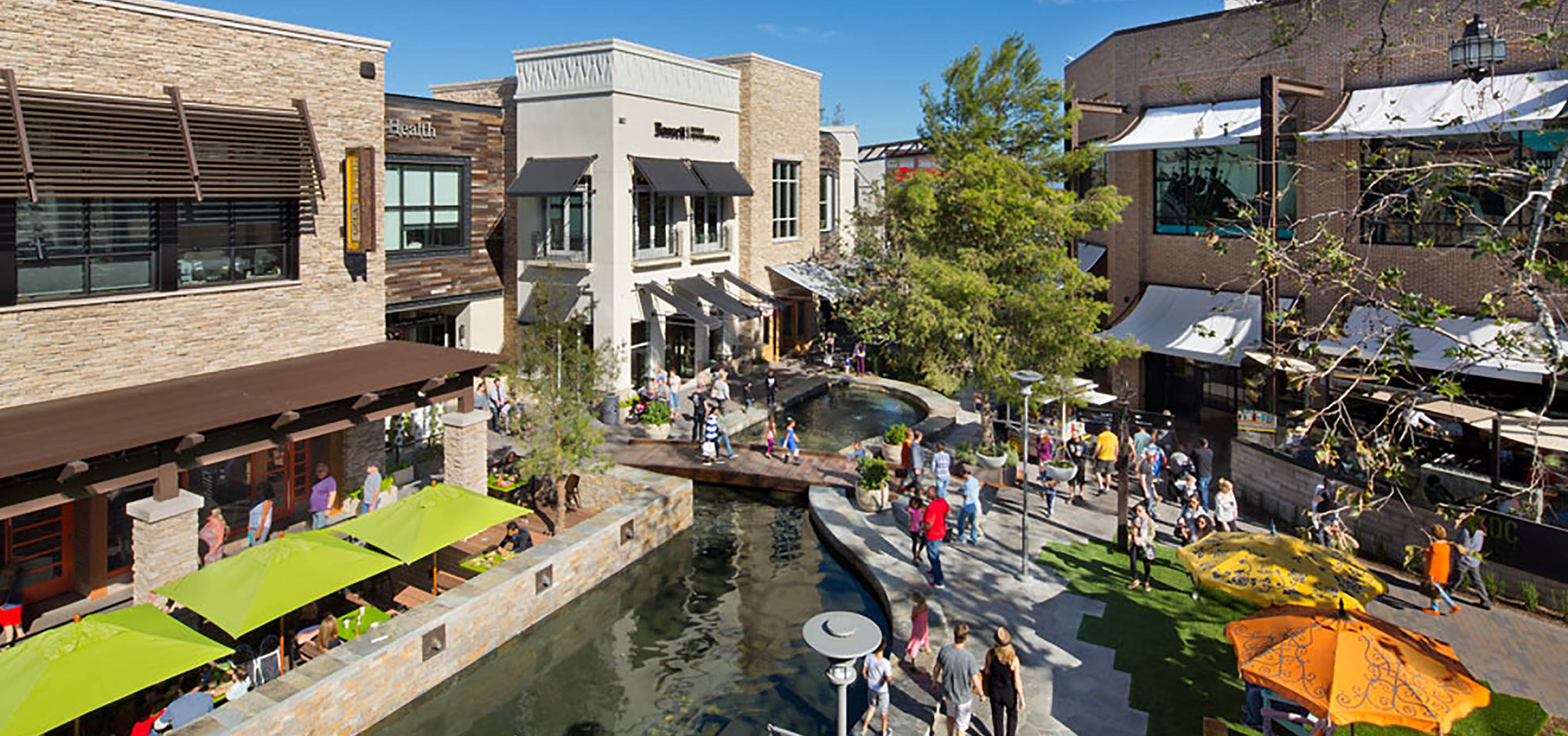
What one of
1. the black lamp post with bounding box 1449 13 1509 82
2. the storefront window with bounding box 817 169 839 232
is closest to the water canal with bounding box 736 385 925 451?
the storefront window with bounding box 817 169 839 232

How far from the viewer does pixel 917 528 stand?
16969 millimetres

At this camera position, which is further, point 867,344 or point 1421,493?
point 867,344

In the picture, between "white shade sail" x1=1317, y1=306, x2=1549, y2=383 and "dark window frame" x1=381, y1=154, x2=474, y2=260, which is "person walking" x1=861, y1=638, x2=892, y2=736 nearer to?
"white shade sail" x1=1317, y1=306, x2=1549, y2=383

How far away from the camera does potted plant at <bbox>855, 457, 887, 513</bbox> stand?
2012 cm

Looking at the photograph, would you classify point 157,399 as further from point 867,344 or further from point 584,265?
point 867,344

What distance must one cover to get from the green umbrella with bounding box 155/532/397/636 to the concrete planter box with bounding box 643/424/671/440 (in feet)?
39.6

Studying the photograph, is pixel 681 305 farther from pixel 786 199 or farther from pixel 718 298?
pixel 786 199

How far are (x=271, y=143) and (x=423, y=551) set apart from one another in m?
8.92

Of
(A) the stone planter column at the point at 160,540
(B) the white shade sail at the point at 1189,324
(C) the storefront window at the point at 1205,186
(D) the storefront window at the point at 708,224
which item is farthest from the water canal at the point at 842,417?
(A) the stone planter column at the point at 160,540

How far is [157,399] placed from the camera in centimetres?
1552

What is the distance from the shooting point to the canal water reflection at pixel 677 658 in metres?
13.1

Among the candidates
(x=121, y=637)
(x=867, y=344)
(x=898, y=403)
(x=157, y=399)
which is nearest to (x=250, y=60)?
(x=157, y=399)

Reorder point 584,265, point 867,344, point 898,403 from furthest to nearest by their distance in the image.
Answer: point 867,344, point 898,403, point 584,265

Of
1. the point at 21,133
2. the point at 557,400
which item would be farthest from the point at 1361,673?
the point at 21,133
